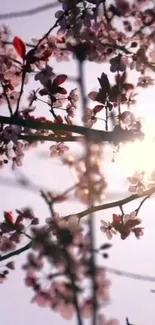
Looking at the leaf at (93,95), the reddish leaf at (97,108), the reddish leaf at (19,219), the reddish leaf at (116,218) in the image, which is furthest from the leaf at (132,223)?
the leaf at (93,95)

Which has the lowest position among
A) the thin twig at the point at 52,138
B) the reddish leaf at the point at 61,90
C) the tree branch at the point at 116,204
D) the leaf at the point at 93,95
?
the tree branch at the point at 116,204

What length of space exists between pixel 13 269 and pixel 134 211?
1.53 metres

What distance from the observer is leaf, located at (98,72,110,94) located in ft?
13.9

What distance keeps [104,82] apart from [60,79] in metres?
0.44

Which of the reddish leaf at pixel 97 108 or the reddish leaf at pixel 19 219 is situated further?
the reddish leaf at pixel 19 219

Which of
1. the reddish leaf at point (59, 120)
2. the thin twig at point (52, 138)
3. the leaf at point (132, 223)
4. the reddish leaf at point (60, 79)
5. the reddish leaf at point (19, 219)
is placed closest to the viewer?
the thin twig at point (52, 138)

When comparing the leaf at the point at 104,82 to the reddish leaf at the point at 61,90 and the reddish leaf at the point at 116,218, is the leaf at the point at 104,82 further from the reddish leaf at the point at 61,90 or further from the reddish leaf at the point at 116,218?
the reddish leaf at the point at 116,218

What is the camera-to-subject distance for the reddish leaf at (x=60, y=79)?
444 cm

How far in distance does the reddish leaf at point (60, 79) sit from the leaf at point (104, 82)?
1.11 feet

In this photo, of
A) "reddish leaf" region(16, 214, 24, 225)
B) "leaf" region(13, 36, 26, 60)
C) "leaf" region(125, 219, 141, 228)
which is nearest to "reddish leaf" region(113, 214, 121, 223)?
"leaf" region(125, 219, 141, 228)

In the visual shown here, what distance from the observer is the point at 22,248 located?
421 cm

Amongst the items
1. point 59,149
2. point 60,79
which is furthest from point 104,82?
A: point 59,149

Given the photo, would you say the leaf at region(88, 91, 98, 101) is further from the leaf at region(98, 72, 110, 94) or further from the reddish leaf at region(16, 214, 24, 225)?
the reddish leaf at region(16, 214, 24, 225)

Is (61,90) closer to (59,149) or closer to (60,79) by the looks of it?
(60,79)
